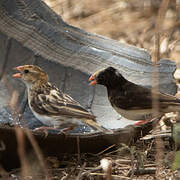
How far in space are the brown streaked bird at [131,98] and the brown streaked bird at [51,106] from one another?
48cm

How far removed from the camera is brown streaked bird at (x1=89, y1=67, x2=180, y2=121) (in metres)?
5.11

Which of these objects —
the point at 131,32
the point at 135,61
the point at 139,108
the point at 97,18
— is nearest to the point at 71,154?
the point at 139,108

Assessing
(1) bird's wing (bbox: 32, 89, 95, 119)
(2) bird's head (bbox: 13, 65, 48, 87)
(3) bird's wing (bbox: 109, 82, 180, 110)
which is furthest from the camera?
(2) bird's head (bbox: 13, 65, 48, 87)

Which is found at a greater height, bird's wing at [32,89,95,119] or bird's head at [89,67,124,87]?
bird's head at [89,67,124,87]

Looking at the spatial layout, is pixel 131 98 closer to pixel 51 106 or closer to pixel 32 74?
pixel 51 106

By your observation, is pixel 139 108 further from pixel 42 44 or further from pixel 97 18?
pixel 97 18

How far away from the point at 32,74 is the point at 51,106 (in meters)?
0.63

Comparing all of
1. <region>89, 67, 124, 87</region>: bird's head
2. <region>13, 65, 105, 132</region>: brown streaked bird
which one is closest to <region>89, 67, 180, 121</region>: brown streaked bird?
<region>89, 67, 124, 87</region>: bird's head

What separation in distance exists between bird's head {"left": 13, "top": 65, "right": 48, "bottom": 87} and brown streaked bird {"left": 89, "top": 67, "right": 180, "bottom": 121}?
21.5 inches

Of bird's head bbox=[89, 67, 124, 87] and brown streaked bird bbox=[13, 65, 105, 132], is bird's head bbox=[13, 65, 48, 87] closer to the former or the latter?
brown streaked bird bbox=[13, 65, 105, 132]

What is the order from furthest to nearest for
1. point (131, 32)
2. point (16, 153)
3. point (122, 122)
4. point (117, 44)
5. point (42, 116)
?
point (131, 32), point (117, 44), point (122, 122), point (42, 116), point (16, 153)

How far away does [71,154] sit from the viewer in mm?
→ 5238

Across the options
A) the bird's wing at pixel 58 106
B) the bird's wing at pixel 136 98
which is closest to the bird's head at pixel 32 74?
the bird's wing at pixel 58 106

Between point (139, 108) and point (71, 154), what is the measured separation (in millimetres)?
817
